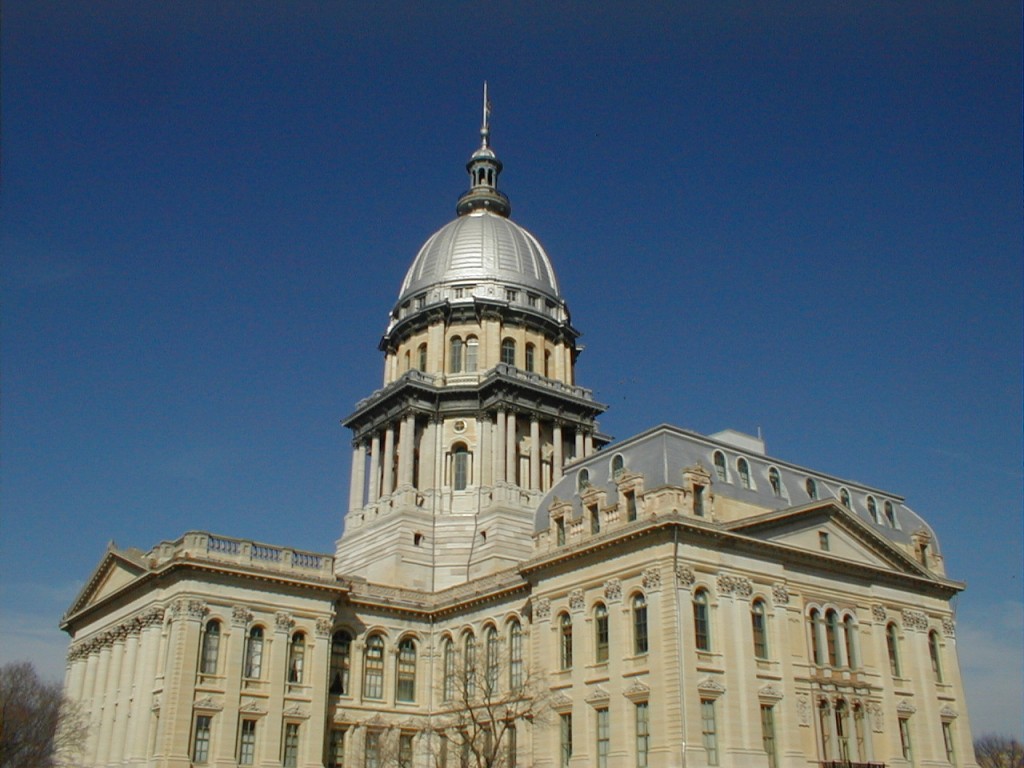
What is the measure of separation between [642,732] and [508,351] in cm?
4103

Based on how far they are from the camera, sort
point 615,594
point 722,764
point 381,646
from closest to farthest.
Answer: point 722,764, point 615,594, point 381,646

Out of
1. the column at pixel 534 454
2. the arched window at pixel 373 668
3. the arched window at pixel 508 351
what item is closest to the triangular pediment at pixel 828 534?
the arched window at pixel 373 668

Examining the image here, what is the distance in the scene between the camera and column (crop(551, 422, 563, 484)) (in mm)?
79250

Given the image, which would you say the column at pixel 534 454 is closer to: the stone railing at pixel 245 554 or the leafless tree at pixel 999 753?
the stone railing at pixel 245 554

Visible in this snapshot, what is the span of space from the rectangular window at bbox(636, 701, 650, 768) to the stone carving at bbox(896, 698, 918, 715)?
1589 centimetres

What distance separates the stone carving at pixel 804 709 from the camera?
51.0 m

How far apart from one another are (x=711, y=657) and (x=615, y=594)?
559 cm

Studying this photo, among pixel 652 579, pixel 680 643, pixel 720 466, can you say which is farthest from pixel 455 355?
pixel 680 643

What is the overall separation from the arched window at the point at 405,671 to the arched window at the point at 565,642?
14193 millimetres

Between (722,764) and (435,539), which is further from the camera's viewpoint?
(435,539)

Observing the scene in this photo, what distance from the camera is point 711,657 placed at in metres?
49.1

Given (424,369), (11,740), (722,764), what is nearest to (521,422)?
(424,369)

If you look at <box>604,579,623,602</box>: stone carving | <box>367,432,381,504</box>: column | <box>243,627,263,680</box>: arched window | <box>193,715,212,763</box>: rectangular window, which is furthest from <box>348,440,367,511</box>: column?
<box>604,579,623,602</box>: stone carving

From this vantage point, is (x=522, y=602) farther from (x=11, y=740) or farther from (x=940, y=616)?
(x=11, y=740)
